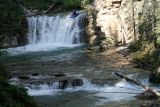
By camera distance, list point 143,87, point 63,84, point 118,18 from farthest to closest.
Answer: point 118,18 → point 63,84 → point 143,87

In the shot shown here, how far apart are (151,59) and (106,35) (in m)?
8.60

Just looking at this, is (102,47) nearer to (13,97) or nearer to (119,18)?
(119,18)

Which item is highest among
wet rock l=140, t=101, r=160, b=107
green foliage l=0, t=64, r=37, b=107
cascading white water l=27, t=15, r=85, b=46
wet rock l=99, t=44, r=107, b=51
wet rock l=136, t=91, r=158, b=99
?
cascading white water l=27, t=15, r=85, b=46

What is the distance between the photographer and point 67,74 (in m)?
21.6

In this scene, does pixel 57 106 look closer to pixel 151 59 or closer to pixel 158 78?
pixel 158 78

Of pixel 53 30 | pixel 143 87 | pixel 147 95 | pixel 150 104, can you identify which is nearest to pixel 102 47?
pixel 53 30

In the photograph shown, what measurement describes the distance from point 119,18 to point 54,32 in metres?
6.79

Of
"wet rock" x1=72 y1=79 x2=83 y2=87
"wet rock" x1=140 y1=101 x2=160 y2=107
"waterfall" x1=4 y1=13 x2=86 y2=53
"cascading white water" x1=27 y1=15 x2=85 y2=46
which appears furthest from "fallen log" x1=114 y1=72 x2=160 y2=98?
"cascading white water" x1=27 y1=15 x2=85 y2=46

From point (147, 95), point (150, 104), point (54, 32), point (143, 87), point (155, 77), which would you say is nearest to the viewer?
A: point (150, 104)

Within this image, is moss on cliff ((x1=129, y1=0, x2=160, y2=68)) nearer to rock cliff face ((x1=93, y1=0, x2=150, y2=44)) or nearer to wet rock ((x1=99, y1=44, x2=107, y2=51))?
rock cliff face ((x1=93, y1=0, x2=150, y2=44))

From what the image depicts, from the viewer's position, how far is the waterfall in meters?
33.8

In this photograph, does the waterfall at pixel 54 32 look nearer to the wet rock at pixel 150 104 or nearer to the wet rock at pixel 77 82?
the wet rock at pixel 77 82

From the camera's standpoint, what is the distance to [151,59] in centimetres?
2288

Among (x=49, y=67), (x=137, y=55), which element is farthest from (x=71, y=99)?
(x=137, y=55)
